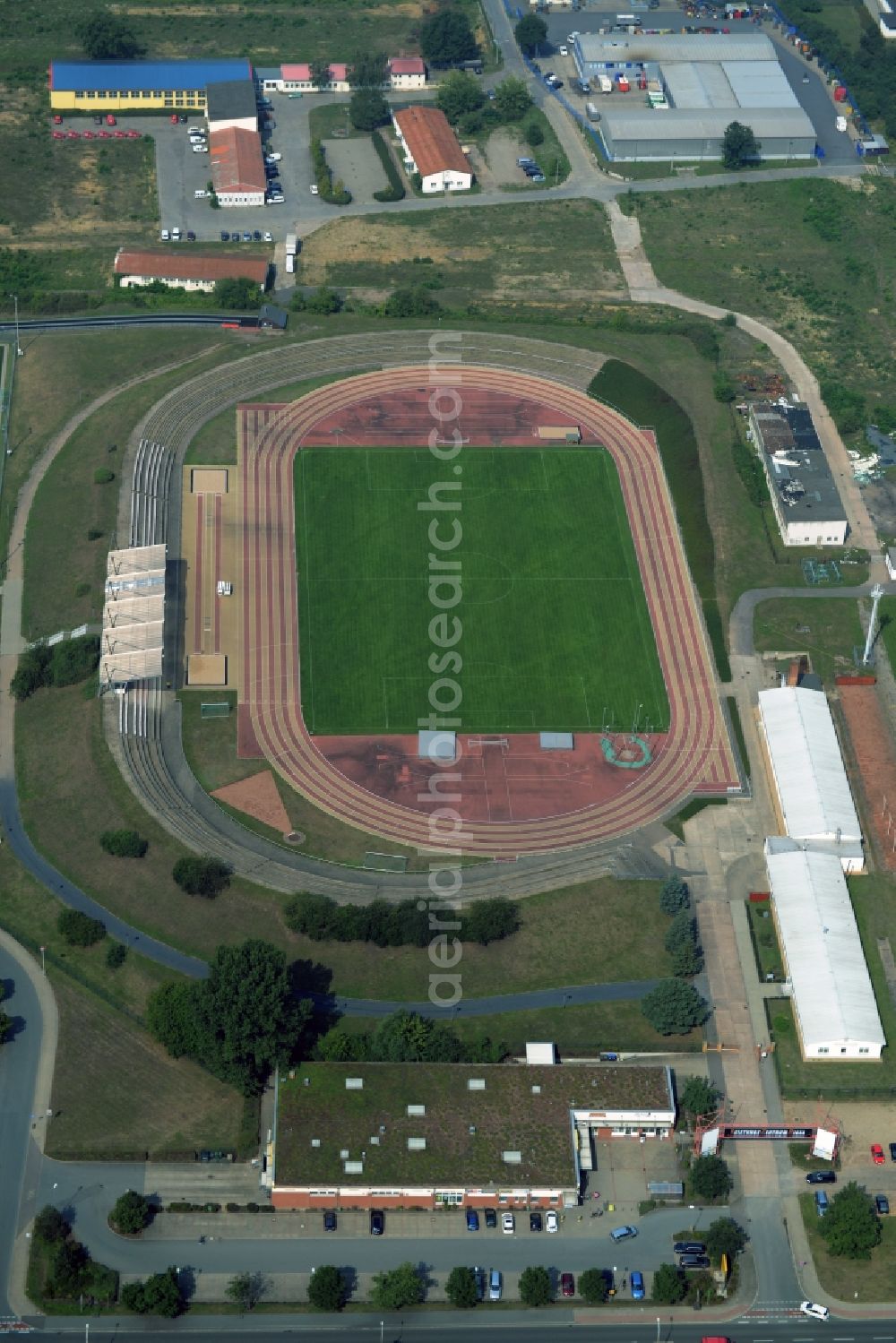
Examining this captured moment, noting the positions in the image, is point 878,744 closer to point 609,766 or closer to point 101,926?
point 609,766

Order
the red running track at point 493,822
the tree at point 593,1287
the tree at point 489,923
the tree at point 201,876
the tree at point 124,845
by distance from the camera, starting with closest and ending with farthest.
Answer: the tree at point 593,1287
the tree at point 489,923
the tree at point 201,876
the tree at point 124,845
the red running track at point 493,822

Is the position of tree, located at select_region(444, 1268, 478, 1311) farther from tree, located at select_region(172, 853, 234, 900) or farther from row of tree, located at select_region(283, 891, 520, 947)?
tree, located at select_region(172, 853, 234, 900)

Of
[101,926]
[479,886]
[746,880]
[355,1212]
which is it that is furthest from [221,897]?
[746,880]

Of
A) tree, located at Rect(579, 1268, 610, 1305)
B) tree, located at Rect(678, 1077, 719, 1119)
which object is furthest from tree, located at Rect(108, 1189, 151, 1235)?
tree, located at Rect(678, 1077, 719, 1119)

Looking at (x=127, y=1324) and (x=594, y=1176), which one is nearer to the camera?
(x=127, y=1324)

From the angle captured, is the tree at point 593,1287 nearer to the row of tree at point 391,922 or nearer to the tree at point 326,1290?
the tree at point 326,1290

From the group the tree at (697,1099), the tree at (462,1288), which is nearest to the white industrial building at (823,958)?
the tree at (697,1099)
